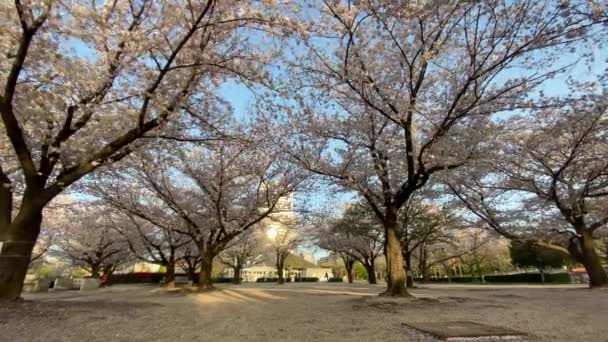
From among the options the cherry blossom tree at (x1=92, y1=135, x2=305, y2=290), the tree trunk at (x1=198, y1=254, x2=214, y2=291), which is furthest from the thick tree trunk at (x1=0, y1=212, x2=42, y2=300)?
the tree trunk at (x1=198, y1=254, x2=214, y2=291)

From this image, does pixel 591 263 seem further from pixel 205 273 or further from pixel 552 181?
pixel 205 273

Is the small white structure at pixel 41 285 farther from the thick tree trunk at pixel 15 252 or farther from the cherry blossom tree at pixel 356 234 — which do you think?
the cherry blossom tree at pixel 356 234

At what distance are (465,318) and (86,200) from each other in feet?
66.1

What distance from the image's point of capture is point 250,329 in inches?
229

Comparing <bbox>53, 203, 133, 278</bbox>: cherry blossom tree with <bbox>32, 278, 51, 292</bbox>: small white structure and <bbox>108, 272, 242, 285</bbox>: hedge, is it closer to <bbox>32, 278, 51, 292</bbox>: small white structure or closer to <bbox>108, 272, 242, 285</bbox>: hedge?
<bbox>32, 278, 51, 292</bbox>: small white structure

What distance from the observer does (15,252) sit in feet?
24.9

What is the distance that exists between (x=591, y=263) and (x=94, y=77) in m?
20.3

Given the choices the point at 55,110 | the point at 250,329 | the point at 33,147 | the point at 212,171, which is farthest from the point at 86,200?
the point at 250,329

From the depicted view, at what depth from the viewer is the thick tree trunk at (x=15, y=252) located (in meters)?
7.46

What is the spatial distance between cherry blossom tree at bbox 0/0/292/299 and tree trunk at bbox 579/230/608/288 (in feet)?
55.1

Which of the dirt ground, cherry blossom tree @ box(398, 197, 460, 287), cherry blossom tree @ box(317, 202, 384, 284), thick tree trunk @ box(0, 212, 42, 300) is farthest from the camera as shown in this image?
cherry blossom tree @ box(317, 202, 384, 284)

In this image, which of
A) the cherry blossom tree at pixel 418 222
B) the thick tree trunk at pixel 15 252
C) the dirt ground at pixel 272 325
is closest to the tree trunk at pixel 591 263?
the cherry blossom tree at pixel 418 222

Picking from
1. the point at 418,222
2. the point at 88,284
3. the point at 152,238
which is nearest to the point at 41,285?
the point at 88,284

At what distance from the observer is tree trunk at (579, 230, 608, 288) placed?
1509 cm
